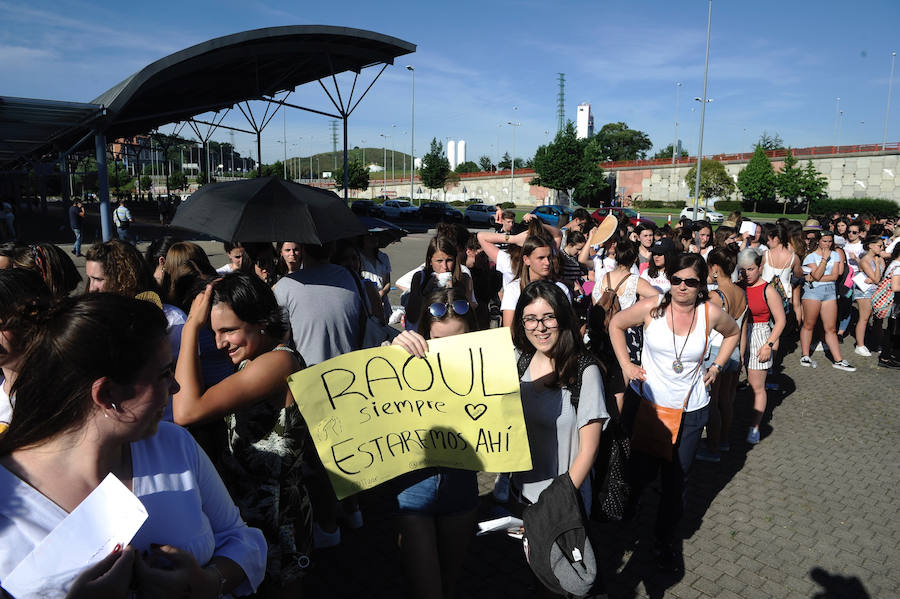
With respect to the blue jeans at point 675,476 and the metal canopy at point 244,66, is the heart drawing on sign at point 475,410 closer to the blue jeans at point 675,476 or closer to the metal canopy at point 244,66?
the blue jeans at point 675,476

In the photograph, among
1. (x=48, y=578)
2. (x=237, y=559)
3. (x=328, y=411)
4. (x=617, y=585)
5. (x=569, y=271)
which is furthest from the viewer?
(x=569, y=271)

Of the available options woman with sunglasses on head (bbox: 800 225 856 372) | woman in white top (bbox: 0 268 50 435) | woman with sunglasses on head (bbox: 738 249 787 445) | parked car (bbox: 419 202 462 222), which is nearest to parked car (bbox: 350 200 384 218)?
parked car (bbox: 419 202 462 222)

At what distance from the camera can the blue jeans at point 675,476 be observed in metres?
3.66

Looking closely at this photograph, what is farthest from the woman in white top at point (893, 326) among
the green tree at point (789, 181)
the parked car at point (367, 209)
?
the green tree at point (789, 181)

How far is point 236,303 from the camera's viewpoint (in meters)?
2.41

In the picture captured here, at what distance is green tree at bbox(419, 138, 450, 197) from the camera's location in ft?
197

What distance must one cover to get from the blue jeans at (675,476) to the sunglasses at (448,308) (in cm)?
173

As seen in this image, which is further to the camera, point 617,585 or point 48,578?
point 617,585

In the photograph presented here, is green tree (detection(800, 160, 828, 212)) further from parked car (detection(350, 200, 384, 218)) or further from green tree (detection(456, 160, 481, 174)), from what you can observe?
green tree (detection(456, 160, 481, 174))

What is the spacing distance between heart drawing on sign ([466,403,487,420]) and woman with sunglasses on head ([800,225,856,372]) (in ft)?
25.0

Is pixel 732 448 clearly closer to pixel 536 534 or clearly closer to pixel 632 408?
pixel 632 408

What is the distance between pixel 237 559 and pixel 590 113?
465 feet

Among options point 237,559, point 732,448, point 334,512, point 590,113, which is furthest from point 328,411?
point 590,113

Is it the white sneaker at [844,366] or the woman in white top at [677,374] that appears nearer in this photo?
the woman in white top at [677,374]
